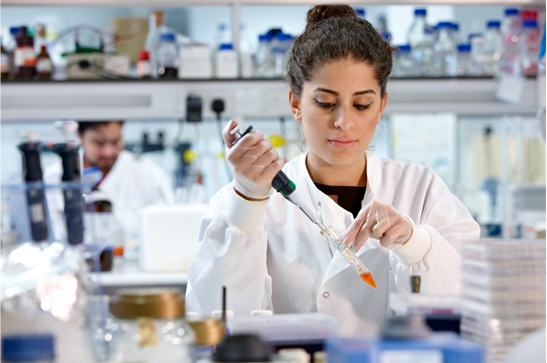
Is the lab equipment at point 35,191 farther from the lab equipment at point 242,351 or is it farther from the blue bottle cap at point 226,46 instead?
the blue bottle cap at point 226,46

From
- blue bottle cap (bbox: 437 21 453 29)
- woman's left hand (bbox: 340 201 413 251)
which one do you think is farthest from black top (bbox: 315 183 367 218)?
blue bottle cap (bbox: 437 21 453 29)

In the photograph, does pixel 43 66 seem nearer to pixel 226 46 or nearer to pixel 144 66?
pixel 144 66

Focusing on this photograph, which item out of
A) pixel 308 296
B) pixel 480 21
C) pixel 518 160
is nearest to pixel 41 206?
pixel 308 296

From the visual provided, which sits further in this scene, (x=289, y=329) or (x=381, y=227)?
(x=381, y=227)

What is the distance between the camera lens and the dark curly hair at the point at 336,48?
1.45m

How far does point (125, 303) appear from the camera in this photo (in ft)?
2.29

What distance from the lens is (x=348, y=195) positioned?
5.27ft

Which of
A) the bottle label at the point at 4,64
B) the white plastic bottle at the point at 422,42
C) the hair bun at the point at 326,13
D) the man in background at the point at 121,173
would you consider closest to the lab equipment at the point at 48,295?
the hair bun at the point at 326,13

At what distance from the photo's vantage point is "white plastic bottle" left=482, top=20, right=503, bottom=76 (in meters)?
2.86

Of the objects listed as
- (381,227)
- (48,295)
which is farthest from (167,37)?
(48,295)

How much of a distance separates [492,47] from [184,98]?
1.43 m

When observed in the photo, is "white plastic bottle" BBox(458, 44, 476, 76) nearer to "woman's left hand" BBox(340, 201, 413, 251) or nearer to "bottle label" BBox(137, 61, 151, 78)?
"bottle label" BBox(137, 61, 151, 78)

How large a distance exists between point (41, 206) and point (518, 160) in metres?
3.30

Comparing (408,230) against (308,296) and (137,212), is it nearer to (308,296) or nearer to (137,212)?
(308,296)
